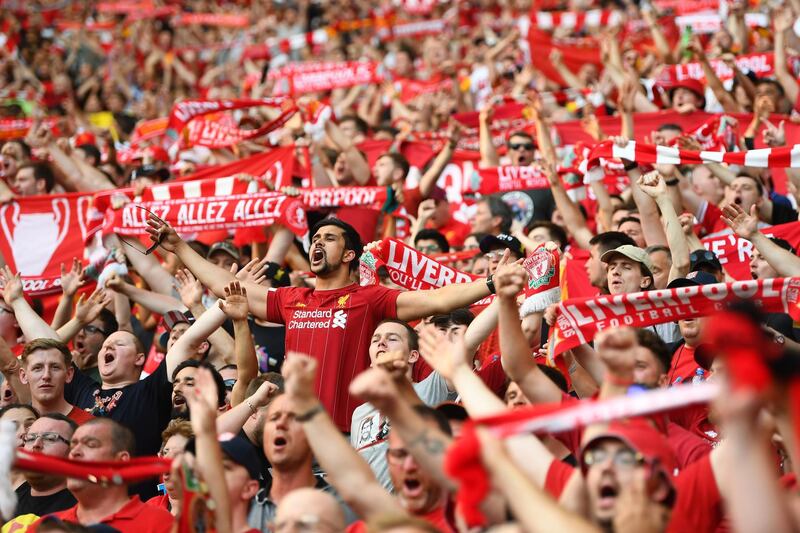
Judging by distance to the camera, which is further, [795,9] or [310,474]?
[795,9]

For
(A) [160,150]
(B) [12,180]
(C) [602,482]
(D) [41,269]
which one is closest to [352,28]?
(A) [160,150]

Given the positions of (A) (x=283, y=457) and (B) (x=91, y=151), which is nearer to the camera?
(A) (x=283, y=457)

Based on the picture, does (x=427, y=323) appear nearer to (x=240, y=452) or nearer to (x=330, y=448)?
(x=240, y=452)

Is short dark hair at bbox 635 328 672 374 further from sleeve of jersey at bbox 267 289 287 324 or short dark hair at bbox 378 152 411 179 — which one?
short dark hair at bbox 378 152 411 179

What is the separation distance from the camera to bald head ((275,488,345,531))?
470 centimetres

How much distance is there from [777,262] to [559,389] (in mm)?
2069

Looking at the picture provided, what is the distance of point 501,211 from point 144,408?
3.94 meters

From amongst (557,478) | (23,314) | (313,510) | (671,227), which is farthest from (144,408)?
(557,478)

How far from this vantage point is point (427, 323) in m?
7.83

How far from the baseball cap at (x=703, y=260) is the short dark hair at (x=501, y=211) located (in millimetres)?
2560

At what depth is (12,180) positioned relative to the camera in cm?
1208

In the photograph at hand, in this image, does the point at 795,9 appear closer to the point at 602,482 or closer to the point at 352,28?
the point at 352,28

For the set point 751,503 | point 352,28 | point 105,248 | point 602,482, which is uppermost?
point 751,503

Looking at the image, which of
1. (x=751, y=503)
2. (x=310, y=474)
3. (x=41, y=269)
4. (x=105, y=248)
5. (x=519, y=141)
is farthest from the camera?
(x=519, y=141)
